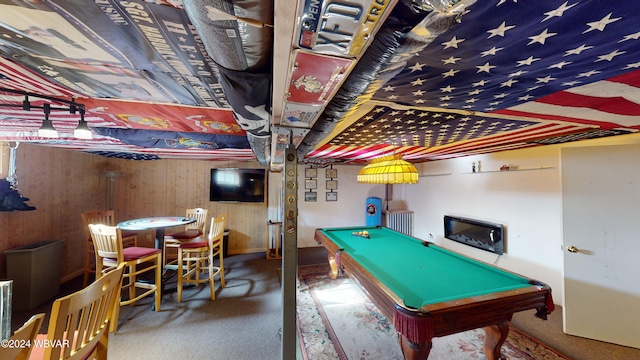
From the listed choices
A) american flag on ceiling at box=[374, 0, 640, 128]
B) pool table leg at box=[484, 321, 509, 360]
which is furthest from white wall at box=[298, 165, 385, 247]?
american flag on ceiling at box=[374, 0, 640, 128]

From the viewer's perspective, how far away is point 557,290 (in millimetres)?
2854

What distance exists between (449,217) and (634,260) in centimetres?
232

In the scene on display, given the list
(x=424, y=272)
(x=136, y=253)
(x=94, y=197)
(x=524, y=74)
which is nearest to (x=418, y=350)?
(x=424, y=272)

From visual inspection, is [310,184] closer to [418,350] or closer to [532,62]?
[418,350]

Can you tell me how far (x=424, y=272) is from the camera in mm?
2129

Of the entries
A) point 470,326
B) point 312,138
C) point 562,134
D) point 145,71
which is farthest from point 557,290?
point 145,71

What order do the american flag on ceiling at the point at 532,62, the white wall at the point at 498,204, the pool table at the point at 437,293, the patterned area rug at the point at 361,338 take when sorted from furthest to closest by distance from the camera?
the white wall at the point at 498,204, the patterned area rug at the point at 361,338, the pool table at the point at 437,293, the american flag on ceiling at the point at 532,62

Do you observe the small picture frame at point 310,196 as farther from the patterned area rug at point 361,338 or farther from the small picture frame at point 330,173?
the patterned area rug at point 361,338

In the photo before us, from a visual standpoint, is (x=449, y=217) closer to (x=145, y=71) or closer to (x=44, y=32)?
(x=145, y=71)

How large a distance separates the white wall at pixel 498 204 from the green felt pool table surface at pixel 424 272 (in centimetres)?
148

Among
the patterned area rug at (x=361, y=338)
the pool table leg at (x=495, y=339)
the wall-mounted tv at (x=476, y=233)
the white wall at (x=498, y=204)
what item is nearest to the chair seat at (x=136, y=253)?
the patterned area rug at (x=361, y=338)

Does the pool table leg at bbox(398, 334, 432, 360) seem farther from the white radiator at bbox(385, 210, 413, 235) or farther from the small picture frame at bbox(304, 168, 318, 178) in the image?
the small picture frame at bbox(304, 168, 318, 178)

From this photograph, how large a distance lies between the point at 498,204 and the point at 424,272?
242 centimetres

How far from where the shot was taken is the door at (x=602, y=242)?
6.99 ft
